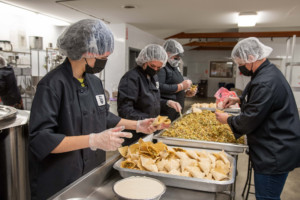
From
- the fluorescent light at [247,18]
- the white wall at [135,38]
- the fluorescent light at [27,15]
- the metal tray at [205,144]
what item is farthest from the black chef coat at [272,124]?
the white wall at [135,38]

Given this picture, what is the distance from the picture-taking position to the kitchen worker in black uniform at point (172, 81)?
3131 millimetres

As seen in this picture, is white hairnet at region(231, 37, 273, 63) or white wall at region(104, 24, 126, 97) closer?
white hairnet at region(231, 37, 273, 63)

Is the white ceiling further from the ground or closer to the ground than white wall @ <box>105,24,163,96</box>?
further from the ground

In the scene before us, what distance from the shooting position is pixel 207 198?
1143mm

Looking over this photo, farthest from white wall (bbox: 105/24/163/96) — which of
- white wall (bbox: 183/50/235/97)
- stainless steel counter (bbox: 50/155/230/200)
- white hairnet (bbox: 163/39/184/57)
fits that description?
white wall (bbox: 183/50/235/97)

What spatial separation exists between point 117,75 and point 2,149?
15.6 feet

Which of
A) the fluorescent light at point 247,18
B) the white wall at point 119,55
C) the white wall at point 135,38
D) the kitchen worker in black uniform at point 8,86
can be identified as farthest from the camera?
the white wall at point 135,38

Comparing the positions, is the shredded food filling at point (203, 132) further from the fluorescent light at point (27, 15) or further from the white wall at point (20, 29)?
the white wall at point (20, 29)

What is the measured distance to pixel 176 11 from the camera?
4965mm

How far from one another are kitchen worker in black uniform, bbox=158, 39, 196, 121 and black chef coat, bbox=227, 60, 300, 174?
1464 mm

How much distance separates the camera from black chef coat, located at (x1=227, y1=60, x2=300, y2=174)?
5.43 feet

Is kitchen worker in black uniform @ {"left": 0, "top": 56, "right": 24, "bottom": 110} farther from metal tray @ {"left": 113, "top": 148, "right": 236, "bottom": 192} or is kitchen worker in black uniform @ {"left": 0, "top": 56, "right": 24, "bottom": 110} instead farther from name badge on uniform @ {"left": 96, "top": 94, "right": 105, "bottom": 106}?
metal tray @ {"left": 113, "top": 148, "right": 236, "bottom": 192}

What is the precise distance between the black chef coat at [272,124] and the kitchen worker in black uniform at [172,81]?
57.6 inches

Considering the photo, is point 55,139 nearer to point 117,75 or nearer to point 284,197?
point 284,197
